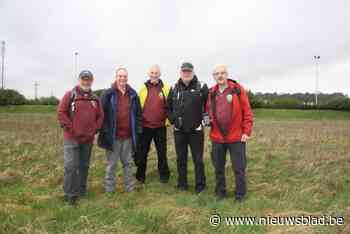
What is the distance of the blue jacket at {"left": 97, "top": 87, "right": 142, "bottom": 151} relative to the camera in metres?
6.15

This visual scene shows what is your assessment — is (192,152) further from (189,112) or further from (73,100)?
(73,100)

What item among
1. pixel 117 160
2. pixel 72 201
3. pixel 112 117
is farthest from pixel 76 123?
pixel 72 201

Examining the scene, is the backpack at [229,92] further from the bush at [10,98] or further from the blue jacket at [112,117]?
the bush at [10,98]

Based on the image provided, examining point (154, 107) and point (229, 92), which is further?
point (154, 107)

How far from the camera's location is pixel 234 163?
6.05m

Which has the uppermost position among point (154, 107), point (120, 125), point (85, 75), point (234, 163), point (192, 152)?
point (85, 75)

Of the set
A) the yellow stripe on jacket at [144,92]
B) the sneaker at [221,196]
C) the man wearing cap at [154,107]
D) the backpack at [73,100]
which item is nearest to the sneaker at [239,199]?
the sneaker at [221,196]

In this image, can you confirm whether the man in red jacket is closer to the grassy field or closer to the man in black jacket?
the man in black jacket

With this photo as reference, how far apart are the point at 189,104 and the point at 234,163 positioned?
1.30m

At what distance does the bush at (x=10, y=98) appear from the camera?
54.5 metres

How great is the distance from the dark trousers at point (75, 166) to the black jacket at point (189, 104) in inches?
65.8

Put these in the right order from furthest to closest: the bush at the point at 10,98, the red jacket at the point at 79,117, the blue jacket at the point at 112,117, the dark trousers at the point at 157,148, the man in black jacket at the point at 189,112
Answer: the bush at the point at 10,98 < the dark trousers at the point at 157,148 < the man in black jacket at the point at 189,112 < the blue jacket at the point at 112,117 < the red jacket at the point at 79,117

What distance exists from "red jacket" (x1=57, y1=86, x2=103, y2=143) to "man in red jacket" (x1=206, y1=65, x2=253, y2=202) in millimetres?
2062

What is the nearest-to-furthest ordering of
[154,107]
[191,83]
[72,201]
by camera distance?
[72,201] < [191,83] < [154,107]
